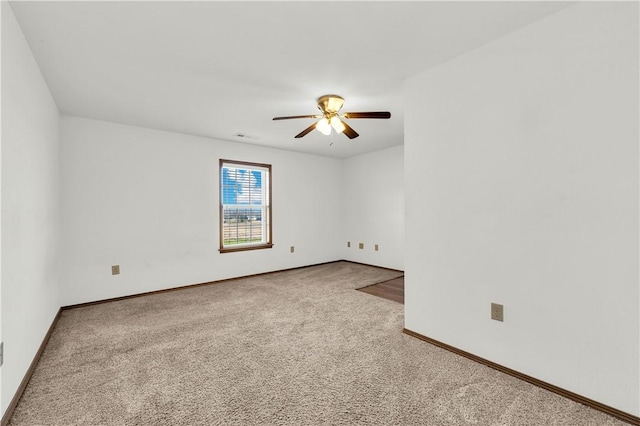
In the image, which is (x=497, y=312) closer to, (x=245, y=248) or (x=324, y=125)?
(x=324, y=125)

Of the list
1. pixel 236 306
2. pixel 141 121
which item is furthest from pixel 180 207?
pixel 236 306

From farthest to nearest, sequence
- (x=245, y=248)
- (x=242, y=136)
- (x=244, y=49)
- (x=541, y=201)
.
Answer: (x=245, y=248) → (x=242, y=136) → (x=244, y=49) → (x=541, y=201)

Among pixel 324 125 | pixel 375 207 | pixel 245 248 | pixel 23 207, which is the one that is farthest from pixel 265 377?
pixel 375 207

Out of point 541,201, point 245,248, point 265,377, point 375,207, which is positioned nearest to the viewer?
point 541,201

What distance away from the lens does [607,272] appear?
1611mm

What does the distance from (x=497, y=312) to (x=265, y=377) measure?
5.36 feet

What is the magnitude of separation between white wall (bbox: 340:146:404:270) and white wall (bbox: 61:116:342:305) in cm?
160

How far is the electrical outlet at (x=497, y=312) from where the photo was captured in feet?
6.68

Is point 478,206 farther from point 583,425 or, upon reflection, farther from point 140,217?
point 140,217

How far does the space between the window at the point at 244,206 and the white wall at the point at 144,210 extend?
128 mm

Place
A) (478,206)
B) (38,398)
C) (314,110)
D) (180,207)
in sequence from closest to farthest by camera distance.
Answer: (38,398) < (478,206) < (314,110) < (180,207)

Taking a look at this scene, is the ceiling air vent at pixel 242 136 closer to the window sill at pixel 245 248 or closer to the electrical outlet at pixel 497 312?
the window sill at pixel 245 248

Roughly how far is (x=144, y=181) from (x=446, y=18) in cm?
390

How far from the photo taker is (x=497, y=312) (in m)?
2.06
